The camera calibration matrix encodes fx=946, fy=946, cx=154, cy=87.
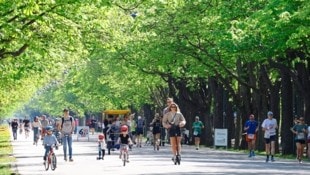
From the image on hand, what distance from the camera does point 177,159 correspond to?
28.0 m

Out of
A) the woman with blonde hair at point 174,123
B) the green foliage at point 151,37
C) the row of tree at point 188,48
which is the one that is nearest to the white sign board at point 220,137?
the row of tree at point 188,48

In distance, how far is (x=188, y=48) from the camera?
5044 cm

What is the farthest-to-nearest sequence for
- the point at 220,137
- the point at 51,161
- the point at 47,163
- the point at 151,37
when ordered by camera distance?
the point at 151,37
the point at 220,137
the point at 51,161
the point at 47,163

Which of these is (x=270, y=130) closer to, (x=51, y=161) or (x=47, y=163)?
(x=51, y=161)

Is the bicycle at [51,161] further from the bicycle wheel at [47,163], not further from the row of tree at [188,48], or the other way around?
the row of tree at [188,48]

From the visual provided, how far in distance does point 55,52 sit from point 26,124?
4740 cm

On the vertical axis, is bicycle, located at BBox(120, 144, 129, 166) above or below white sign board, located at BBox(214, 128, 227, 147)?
below

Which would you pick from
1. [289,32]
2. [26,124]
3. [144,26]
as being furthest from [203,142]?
[289,32]

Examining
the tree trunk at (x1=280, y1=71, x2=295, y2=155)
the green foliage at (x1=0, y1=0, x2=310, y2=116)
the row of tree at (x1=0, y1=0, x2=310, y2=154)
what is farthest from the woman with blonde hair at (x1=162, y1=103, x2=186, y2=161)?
the tree trunk at (x1=280, y1=71, x2=295, y2=155)

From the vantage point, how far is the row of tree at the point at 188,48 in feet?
96.4

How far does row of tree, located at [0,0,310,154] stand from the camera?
29391 mm

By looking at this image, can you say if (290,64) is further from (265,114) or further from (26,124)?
(26,124)

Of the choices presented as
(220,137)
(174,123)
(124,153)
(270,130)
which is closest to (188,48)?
(220,137)

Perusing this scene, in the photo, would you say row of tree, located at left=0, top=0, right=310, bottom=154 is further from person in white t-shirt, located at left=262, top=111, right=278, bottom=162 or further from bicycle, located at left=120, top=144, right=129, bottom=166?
bicycle, located at left=120, top=144, right=129, bottom=166
